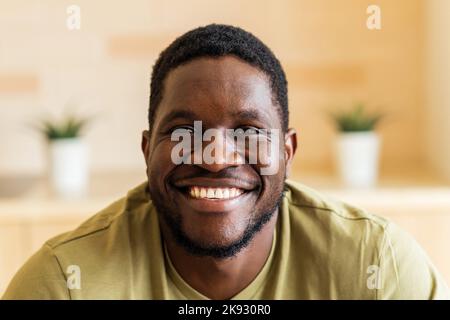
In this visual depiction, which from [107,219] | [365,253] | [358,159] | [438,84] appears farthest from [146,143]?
[438,84]

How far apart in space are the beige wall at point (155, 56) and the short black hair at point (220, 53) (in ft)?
1.99

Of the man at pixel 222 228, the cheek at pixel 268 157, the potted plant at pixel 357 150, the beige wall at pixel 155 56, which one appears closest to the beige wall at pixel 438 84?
the beige wall at pixel 155 56

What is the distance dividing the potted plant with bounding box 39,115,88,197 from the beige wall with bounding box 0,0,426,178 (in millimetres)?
64

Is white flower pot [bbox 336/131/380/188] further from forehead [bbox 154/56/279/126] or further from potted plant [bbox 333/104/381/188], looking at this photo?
forehead [bbox 154/56/279/126]

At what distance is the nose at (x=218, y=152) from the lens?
2.23 feet

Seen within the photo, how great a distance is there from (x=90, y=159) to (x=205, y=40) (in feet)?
2.59

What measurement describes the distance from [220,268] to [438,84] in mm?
853

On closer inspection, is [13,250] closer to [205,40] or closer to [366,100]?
[205,40]

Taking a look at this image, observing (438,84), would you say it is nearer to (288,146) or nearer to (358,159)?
(358,159)

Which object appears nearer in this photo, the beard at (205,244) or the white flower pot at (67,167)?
the beard at (205,244)

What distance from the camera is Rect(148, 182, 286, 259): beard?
725mm

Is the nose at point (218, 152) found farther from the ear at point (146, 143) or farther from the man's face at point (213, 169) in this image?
the ear at point (146, 143)

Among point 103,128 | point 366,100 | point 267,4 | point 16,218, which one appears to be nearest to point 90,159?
point 103,128

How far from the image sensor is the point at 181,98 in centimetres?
71
